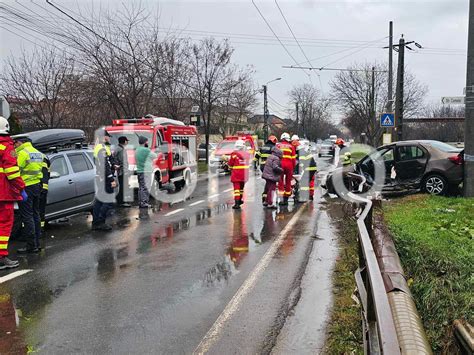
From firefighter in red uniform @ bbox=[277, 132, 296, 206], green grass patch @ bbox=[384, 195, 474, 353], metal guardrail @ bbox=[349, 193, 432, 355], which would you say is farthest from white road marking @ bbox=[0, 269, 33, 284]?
firefighter in red uniform @ bbox=[277, 132, 296, 206]

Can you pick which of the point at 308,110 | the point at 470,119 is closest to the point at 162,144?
the point at 470,119

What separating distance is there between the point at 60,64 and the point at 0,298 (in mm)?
21522

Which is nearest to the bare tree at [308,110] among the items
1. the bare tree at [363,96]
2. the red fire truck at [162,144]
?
the bare tree at [363,96]

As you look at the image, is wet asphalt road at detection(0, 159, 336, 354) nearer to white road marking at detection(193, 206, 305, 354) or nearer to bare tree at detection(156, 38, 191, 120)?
white road marking at detection(193, 206, 305, 354)

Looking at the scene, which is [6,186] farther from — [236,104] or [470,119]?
[236,104]

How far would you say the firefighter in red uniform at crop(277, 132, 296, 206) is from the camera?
1206cm

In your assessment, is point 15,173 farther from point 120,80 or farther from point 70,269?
point 120,80

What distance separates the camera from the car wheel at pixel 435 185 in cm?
1164

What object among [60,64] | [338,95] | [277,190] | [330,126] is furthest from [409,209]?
[330,126]

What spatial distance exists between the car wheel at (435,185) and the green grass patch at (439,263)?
310 cm

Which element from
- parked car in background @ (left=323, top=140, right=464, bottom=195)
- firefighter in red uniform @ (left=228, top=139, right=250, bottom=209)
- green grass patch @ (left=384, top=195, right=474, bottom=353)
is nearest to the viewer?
green grass patch @ (left=384, top=195, right=474, bottom=353)

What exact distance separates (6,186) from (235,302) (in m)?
3.80

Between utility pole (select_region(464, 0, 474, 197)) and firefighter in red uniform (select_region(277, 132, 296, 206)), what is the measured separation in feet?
13.4

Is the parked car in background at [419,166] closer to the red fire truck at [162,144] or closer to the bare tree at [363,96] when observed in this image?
the red fire truck at [162,144]
